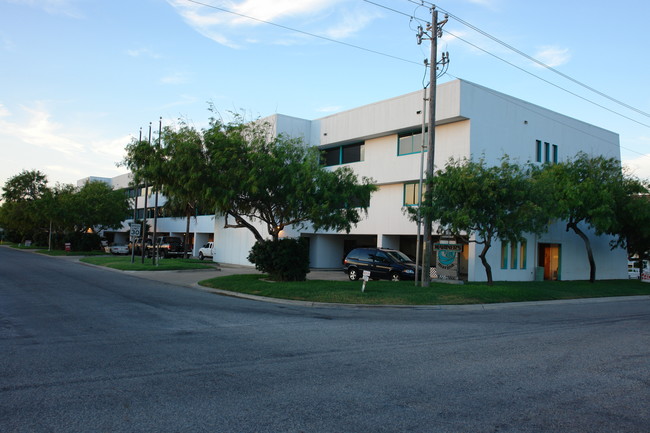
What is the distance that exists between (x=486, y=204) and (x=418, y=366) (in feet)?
44.4

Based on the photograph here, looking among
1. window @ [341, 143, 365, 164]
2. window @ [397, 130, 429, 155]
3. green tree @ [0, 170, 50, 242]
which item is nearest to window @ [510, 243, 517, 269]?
window @ [397, 130, 429, 155]

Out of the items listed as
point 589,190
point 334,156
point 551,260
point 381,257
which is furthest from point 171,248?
point 589,190

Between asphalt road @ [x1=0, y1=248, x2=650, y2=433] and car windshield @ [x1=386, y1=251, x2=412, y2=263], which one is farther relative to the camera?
car windshield @ [x1=386, y1=251, x2=412, y2=263]

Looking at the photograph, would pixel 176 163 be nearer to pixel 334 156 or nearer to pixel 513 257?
pixel 334 156

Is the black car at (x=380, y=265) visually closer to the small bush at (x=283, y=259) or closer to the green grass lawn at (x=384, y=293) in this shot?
the green grass lawn at (x=384, y=293)

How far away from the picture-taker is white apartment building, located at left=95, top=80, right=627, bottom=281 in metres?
25.7

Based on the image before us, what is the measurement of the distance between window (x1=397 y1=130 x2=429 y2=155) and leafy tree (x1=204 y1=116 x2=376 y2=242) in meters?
8.62

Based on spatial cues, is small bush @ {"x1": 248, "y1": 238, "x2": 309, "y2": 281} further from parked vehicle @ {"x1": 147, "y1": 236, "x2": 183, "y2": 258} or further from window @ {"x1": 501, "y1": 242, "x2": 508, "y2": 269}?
parked vehicle @ {"x1": 147, "y1": 236, "x2": 183, "y2": 258}

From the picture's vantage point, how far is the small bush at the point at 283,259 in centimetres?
2041

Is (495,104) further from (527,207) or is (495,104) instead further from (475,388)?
(475,388)

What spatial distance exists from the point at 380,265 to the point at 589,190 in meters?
12.0

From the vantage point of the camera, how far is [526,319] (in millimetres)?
13203

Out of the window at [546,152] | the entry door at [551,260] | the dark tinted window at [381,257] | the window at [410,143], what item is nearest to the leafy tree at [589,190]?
the window at [546,152]

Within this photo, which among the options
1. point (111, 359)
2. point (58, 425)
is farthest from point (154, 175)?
point (58, 425)
